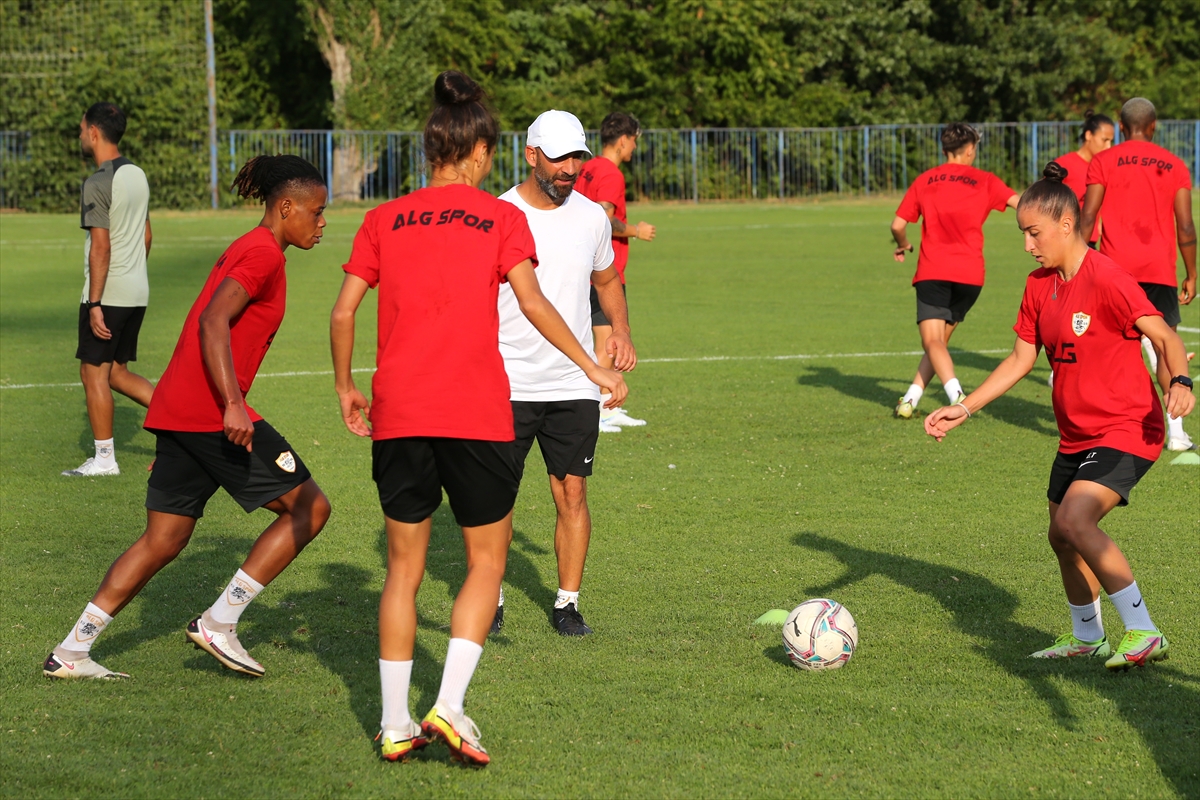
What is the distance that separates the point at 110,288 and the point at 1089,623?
20.2ft

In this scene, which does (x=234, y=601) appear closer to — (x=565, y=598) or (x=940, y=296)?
(x=565, y=598)

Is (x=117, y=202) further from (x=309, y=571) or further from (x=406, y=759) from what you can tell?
(x=406, y=759)

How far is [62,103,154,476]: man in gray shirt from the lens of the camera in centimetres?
848

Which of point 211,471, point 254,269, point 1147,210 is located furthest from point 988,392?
point 1147,210

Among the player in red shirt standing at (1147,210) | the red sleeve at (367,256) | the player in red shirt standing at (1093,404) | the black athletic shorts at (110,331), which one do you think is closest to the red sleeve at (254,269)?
the red sleeve at (367,256)

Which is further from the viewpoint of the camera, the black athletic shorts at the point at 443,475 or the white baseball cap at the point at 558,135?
the white baseball cap at the point at 558,135

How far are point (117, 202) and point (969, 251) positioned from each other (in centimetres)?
621

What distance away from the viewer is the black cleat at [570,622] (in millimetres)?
5621

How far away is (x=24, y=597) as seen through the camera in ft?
19.9

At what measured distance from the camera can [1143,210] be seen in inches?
376

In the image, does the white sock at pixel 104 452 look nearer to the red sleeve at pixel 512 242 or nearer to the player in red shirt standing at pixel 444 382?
the player in red shirt standing at pixel 444 382

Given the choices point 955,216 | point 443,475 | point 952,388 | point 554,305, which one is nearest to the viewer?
point 443,475

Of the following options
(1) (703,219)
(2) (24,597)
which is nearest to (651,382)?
(2) (24,597)

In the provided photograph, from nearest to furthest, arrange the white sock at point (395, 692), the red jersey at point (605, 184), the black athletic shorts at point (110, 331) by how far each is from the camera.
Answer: the white sock at point (395, 692)
the black athletic shorts at point (110, 331)
the red jersey at point (605, 184)
